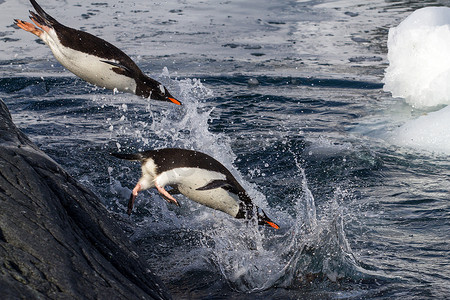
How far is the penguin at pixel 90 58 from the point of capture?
3922 millimetres

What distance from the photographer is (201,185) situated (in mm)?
3924

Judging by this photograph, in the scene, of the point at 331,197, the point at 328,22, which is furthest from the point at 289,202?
the point at 328,22

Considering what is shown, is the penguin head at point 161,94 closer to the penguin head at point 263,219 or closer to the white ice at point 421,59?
the penguin head at point 263,219

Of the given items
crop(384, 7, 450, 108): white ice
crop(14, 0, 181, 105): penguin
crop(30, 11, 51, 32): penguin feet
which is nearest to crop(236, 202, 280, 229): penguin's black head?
crop(14, 0, 181, 105): penguin

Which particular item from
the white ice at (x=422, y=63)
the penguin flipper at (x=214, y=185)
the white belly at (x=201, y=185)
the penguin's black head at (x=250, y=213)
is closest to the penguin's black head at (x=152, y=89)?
the white belly at (x=201, y=185)

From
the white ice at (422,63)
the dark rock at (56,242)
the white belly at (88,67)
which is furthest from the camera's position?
the white ice at (422,63)

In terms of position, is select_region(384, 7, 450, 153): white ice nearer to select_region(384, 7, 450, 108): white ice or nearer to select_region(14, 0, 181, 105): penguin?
select_region(384, 7, 450, 108): white ice

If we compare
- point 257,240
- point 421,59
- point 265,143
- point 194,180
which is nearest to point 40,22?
point 194,180

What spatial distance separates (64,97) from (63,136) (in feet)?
4.01

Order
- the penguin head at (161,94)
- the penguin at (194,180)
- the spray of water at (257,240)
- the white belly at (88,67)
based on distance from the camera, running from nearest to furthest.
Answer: the spray of water at (257,240) < the penguin at (194,180) < the white belly at (88,67) < the penguin head at (161,94)

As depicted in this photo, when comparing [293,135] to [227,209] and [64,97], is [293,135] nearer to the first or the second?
[227,209]

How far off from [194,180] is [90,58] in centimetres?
108

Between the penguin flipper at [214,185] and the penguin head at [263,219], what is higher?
the penguin flipper at [214,185]

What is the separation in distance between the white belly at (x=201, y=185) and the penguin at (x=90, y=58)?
0.48 meters
